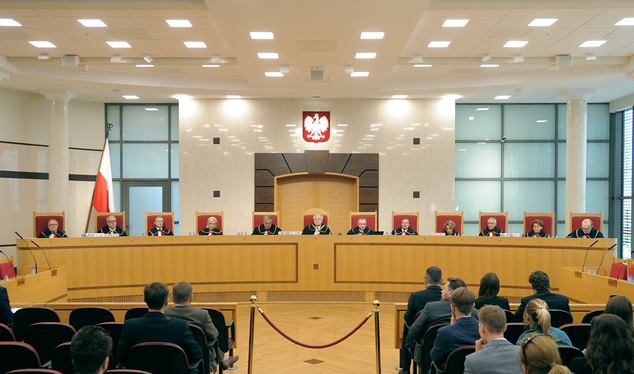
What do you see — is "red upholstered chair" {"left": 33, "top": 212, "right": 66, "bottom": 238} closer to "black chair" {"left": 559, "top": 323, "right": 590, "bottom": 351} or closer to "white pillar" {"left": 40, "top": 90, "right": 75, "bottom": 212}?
"white pillar" {"left": 40, "top": 90, "right": 75, "bottom": 212}

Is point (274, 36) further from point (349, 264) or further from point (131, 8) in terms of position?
point (349, 264)

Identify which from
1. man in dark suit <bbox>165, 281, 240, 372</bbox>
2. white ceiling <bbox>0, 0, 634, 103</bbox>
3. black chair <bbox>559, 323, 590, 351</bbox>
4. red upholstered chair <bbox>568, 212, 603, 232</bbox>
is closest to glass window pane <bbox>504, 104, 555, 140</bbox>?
white ceiling <bbox>0, 0, 634, 103</bbox>

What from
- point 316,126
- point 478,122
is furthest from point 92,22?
point 478,122

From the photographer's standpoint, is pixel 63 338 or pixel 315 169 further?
pixel 315 169

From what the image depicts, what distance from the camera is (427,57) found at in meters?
9.39

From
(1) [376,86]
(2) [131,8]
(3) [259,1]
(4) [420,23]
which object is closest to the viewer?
(3) [259,1]

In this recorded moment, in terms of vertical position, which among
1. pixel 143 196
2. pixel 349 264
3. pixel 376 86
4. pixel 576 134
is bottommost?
pixel 349 264

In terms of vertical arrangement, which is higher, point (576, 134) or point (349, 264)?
point (576, 134)

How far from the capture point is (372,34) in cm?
755

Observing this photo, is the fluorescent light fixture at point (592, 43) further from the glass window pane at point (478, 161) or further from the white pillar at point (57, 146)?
the white pillar at point (57, 146)

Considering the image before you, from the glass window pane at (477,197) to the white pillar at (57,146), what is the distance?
9694 millimetres

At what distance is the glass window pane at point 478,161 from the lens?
13.3m

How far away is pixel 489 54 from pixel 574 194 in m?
4.44

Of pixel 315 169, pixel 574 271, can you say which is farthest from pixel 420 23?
pixel 315 169
